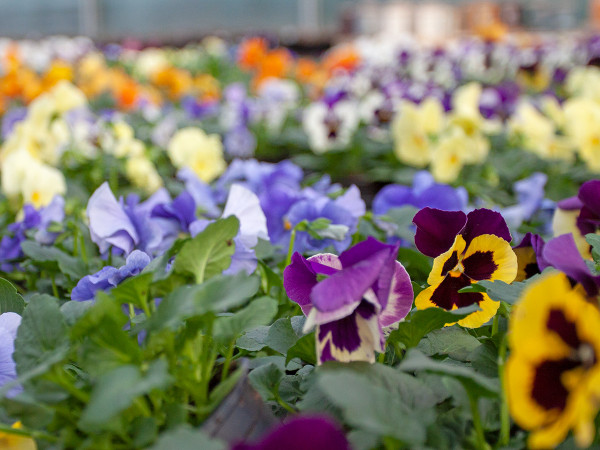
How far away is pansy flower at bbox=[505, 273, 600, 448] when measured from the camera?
→ 43cm

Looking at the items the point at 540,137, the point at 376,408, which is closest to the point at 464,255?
the point at 376,408

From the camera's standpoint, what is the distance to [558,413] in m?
0.43

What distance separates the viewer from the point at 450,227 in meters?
0.68

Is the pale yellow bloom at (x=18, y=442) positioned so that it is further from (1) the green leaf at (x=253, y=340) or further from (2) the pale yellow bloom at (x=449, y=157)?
(2) the pale yellow bloom at (x=449, y=157)

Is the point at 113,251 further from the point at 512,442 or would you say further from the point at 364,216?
the point at 512,442

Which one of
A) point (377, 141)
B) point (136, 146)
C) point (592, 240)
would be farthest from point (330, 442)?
point (377, 141)

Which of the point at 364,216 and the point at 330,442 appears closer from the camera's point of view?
the point at 330,442

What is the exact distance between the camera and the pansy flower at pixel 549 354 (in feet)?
1.41

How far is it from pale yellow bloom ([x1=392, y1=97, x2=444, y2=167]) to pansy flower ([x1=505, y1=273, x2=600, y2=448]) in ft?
5.75

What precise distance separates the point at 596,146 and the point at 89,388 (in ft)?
5.35

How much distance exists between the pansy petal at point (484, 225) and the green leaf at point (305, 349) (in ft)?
0.60

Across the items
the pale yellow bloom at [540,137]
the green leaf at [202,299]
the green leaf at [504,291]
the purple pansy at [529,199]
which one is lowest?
the pale yellow bloom at [540,137]

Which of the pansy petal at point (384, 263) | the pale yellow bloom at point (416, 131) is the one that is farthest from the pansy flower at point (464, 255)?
the pale yellow bloom at point (416, 131)

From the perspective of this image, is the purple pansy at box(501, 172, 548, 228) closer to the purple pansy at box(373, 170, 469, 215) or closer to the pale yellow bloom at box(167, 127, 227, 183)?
the purple pansy at box(373, 170, 469, 215)
